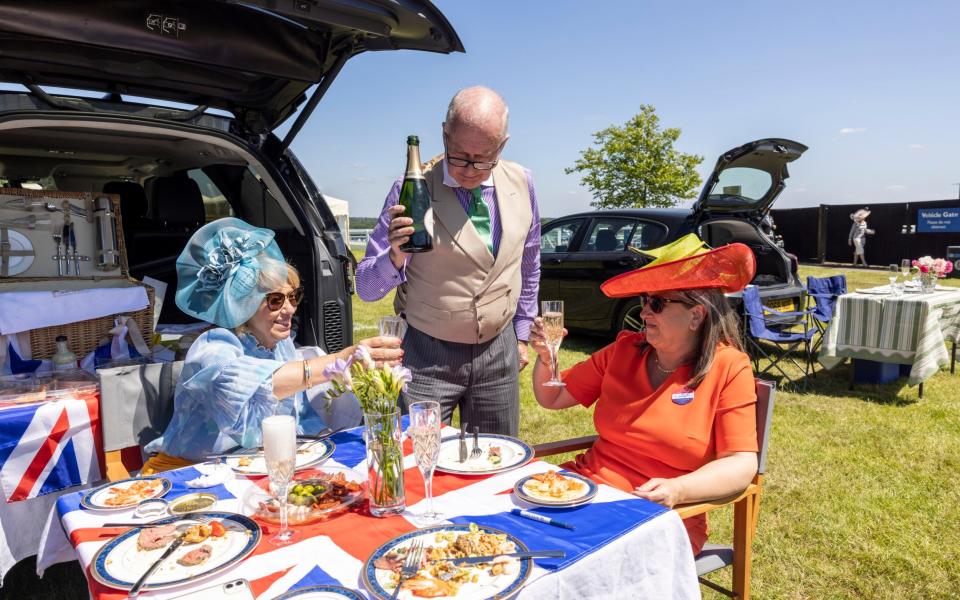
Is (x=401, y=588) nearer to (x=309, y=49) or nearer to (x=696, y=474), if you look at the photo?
(x=696, y=474)

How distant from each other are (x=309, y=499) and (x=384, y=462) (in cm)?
22

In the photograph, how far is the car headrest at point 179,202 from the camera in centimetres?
428

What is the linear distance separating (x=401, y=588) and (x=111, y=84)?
2.85 meters

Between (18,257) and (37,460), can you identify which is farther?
(18,257)

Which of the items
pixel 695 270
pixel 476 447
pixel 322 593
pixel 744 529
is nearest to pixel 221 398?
pixel 476 447

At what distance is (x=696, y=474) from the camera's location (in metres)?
1.74

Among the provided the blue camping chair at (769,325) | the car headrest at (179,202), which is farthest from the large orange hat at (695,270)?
the blue camping chair at (769,325)

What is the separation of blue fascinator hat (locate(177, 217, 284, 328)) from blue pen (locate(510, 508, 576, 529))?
1138 mm

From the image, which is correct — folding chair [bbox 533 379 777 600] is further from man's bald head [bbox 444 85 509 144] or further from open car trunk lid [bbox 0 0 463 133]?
open car trunk lid [bbox 0 0 463 133]

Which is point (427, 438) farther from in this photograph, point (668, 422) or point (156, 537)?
point (668, 422)

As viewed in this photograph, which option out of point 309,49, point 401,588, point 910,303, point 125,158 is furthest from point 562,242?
point 401,588

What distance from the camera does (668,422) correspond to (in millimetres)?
1920

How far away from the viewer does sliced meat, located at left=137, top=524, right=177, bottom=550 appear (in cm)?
124

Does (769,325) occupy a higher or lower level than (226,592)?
lower
